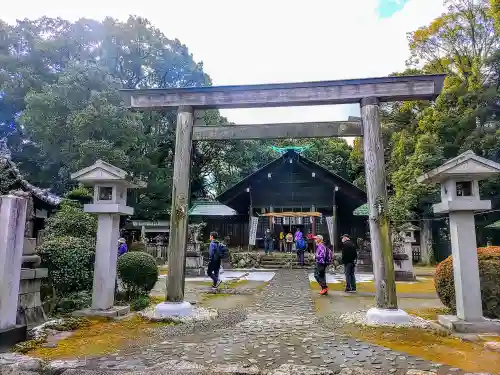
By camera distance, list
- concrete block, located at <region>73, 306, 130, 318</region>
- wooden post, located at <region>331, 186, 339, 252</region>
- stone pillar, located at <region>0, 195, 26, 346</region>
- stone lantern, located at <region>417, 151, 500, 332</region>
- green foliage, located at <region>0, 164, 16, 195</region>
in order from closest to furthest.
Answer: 1. stone pillar, located at <region>0, 195, 26, 346</region>
2. stone lantern, located at <region>417, 151, 500, 332</region>
3. concrete block, located at <region>73, 306, 130, 318</region>
4. green foliage, located at <region>0, 164, 16, 195</region>
5. wooden post, located at <region>331, 186, 339, 252</region>

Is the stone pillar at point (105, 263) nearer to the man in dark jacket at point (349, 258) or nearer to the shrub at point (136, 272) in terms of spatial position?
the shrub at point (136, 272)

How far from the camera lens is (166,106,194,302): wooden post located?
24.7ft

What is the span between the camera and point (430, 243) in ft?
79.3

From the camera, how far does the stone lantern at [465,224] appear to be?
252 inches

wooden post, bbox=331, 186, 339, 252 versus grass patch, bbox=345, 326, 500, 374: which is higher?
wooden post, bbox=331, 186, 339, 252

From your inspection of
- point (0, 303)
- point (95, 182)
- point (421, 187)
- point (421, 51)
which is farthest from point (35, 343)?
point (421, 51)

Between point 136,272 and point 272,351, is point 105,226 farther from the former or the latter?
point 272,351

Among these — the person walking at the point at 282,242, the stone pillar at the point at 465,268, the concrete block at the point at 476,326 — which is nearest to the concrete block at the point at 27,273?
the concrete block at the point at 476,326

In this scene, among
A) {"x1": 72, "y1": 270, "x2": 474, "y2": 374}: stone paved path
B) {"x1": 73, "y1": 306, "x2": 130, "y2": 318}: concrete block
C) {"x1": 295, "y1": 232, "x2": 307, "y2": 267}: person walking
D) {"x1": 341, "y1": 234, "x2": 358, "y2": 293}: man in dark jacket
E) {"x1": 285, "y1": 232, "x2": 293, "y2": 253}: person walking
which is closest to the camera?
{"x1": 72, "y1": 270, "x2": 474, "y2": 374}: stone paved path

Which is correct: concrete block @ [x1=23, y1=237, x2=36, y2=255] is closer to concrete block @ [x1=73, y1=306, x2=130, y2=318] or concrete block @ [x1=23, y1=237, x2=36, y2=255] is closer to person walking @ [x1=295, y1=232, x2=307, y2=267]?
concrete block @ [x1=73, y1=306, x2=130, y2=318]

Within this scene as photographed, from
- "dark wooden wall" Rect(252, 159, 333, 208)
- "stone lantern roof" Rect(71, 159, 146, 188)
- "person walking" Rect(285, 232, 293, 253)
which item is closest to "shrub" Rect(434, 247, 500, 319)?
"stone lantern roof" Rect(71, 159, 146, 188)

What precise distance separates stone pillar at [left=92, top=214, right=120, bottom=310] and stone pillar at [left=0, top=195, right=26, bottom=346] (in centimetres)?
186

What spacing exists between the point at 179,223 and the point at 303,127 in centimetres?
335

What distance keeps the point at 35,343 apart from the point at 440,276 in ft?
24.8
